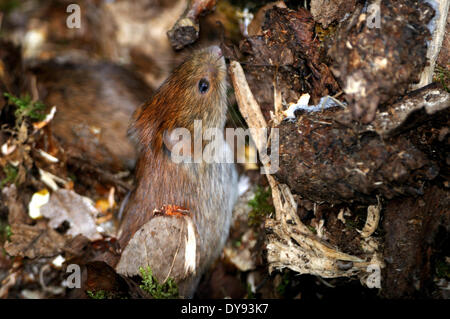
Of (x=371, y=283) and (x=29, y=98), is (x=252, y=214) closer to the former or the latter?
(x=371, y=283)

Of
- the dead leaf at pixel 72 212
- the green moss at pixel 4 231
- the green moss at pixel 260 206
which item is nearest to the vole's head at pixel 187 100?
the green moss at pixel 260 206

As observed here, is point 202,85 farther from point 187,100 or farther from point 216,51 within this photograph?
point 216,51

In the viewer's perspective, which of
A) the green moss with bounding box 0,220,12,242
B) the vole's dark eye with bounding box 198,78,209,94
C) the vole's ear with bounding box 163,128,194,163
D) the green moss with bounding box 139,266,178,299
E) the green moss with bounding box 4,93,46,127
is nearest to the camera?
the green moss with bounding box 139,266,178,299

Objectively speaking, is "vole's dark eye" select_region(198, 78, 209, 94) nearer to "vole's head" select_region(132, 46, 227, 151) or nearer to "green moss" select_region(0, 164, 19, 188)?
"vole's head" select_region(132, 46, 227, 151)

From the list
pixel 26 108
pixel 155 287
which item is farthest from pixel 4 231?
Result: pixel 155 287

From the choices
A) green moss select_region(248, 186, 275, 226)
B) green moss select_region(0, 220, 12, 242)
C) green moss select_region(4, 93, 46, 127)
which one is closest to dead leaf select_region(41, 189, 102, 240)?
green moss select_region(0, 220, 12, 242)

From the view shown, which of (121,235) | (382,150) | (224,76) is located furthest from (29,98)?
(382,150)

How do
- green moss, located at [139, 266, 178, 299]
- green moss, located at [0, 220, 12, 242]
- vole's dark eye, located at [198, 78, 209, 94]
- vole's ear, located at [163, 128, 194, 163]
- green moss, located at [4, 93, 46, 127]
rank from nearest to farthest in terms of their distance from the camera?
green moss, located at [139, 266, 178, 299] → vole's ear, located at [163, 128, 194, 163] → vole's dark eye, located at [198, 78, 209, 94] → green moss, located at [0, 220, 12, 242] → green moss, located at [4, 93, 46, 127]
